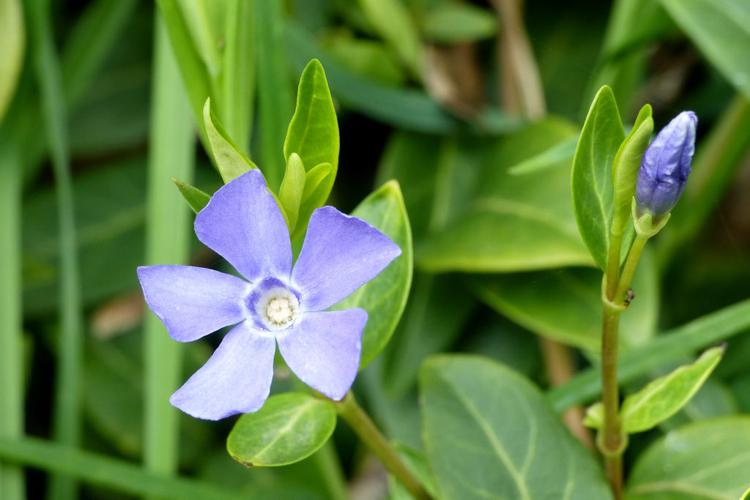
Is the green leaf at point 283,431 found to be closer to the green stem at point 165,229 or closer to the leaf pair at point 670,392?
the leaf pair at point 670,392

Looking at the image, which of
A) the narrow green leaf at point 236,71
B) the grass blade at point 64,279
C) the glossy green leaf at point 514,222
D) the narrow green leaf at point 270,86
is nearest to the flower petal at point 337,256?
the narrow green leaf at point 236,71

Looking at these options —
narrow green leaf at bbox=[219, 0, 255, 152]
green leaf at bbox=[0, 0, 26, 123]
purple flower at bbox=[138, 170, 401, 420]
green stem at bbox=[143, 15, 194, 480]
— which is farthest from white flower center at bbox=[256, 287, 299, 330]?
green leaf at bbox=[0, 0, 26, 123]

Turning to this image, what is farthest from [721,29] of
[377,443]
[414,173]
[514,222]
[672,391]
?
[377,443]

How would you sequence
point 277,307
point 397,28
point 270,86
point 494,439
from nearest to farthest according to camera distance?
point 277,307
point 494,439
point 270,86
point 397,28

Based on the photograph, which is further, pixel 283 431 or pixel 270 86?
pixel 270 86

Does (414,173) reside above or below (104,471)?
above

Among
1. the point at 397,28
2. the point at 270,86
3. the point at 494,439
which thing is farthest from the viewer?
the point at 397,28

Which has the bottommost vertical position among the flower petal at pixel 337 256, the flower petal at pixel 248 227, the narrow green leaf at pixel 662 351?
the narrow green leaf at pixel 662 351

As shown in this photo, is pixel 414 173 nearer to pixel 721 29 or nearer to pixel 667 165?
pixel 721 29
